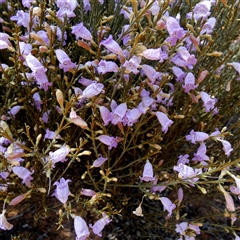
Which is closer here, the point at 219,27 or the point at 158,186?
the point at 158,186

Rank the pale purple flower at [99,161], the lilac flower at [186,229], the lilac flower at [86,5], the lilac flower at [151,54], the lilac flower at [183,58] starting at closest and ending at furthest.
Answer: the lilac flower at [151,54]
the lilac flower at [183,58]
the pale purple flower at [99,161]
the lilac flower at [186,229]
the lilac flower at [86,5]

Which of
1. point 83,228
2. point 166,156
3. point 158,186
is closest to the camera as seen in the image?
point 83,228

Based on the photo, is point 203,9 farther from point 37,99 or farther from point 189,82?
point 37,99

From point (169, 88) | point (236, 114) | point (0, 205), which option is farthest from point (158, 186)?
point (0, 205)

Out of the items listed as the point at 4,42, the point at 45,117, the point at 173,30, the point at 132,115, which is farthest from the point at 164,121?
the point at 4,42

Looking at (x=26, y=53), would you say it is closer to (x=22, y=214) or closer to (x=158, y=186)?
(x=158, y=186)

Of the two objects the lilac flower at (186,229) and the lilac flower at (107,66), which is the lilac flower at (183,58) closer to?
the lilac flower at (107,66)

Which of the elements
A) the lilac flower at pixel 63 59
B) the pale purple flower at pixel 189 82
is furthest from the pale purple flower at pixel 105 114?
the pale purple flower at pixel 189 82

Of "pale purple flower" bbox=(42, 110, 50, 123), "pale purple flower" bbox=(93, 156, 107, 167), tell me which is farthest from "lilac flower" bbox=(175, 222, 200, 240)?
"pale purple flower" bbox=(42, 110, 50, 123)

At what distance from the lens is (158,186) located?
2129mm

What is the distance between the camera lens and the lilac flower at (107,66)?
1865mm

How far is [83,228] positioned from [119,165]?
0.72 metres

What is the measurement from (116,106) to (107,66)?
0.24 m

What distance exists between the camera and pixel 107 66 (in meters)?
1.87
